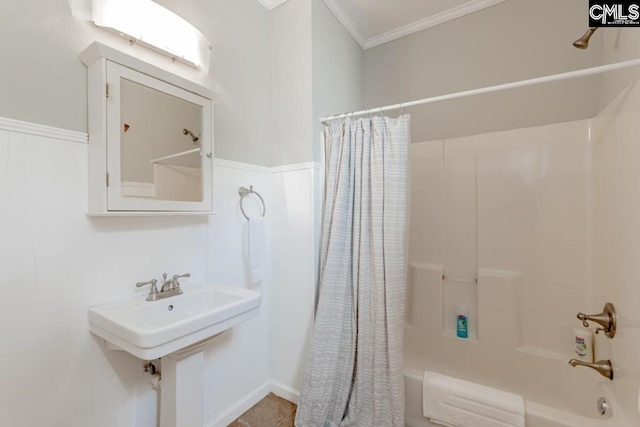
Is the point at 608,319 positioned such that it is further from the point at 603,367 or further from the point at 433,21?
the point at 433,21

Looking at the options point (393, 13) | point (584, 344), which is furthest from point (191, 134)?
point (584, 344)

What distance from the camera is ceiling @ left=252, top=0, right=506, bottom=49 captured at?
1884mm

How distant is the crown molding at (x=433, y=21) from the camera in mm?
1887

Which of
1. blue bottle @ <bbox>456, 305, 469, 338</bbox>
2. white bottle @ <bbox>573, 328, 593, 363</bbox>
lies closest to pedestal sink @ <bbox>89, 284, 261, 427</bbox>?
blue bottle @ <bbox>456, 305, 469, 338</bbox>

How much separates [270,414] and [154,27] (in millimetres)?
2107

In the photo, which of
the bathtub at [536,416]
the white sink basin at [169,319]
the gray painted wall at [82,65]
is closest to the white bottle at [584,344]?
the bathtub at [536,416]

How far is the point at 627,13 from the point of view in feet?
3.74

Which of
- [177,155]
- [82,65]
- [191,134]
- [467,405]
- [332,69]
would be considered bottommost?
[467,405]

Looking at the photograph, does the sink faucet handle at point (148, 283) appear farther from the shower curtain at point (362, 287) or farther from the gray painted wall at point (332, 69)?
the gray painted wall at point (332, 69)

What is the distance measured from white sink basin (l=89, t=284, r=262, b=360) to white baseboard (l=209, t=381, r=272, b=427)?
0.71 m

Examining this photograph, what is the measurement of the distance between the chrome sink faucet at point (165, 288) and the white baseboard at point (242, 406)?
797 millimetres

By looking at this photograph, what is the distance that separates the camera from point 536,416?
4.25 ft

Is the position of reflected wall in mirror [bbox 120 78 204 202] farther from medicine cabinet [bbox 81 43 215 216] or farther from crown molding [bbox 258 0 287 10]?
crown molding [bbox 258 0 287 10]

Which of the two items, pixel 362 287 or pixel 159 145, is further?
pixel 362 287
